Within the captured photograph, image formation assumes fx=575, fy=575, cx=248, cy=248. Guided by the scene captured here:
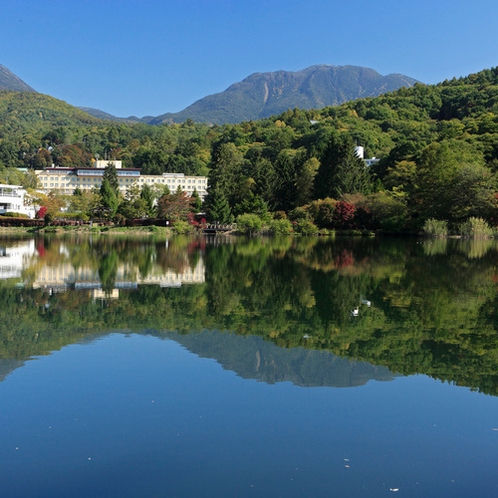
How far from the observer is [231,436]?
5082 mm

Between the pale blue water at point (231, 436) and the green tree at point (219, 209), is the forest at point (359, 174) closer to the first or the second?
the green tree at point (219, 209)

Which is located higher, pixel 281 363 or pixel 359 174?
pixel 359 174

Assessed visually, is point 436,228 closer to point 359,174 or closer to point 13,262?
point 359,174

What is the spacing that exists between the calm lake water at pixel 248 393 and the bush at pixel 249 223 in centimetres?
3508

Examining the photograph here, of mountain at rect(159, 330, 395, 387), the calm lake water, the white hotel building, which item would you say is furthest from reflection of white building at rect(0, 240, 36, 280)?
the white hotel building

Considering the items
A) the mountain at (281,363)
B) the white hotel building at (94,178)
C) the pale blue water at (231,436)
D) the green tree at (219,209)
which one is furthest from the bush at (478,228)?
the white hotel building at (94,178)

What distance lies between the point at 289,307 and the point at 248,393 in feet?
17.0

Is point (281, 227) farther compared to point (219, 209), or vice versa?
point (219, 209)

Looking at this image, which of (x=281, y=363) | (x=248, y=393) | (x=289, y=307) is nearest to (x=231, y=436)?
(x=248, y=393)

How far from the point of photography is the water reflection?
8.12 metres

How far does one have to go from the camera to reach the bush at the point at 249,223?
48562mm

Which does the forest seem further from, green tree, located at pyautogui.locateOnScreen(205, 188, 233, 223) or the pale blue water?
the pale blue water

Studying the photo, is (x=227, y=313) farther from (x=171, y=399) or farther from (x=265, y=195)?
(x=265, y=195)

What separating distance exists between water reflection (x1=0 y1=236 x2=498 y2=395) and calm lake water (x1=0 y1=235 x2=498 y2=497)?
0.19ft
